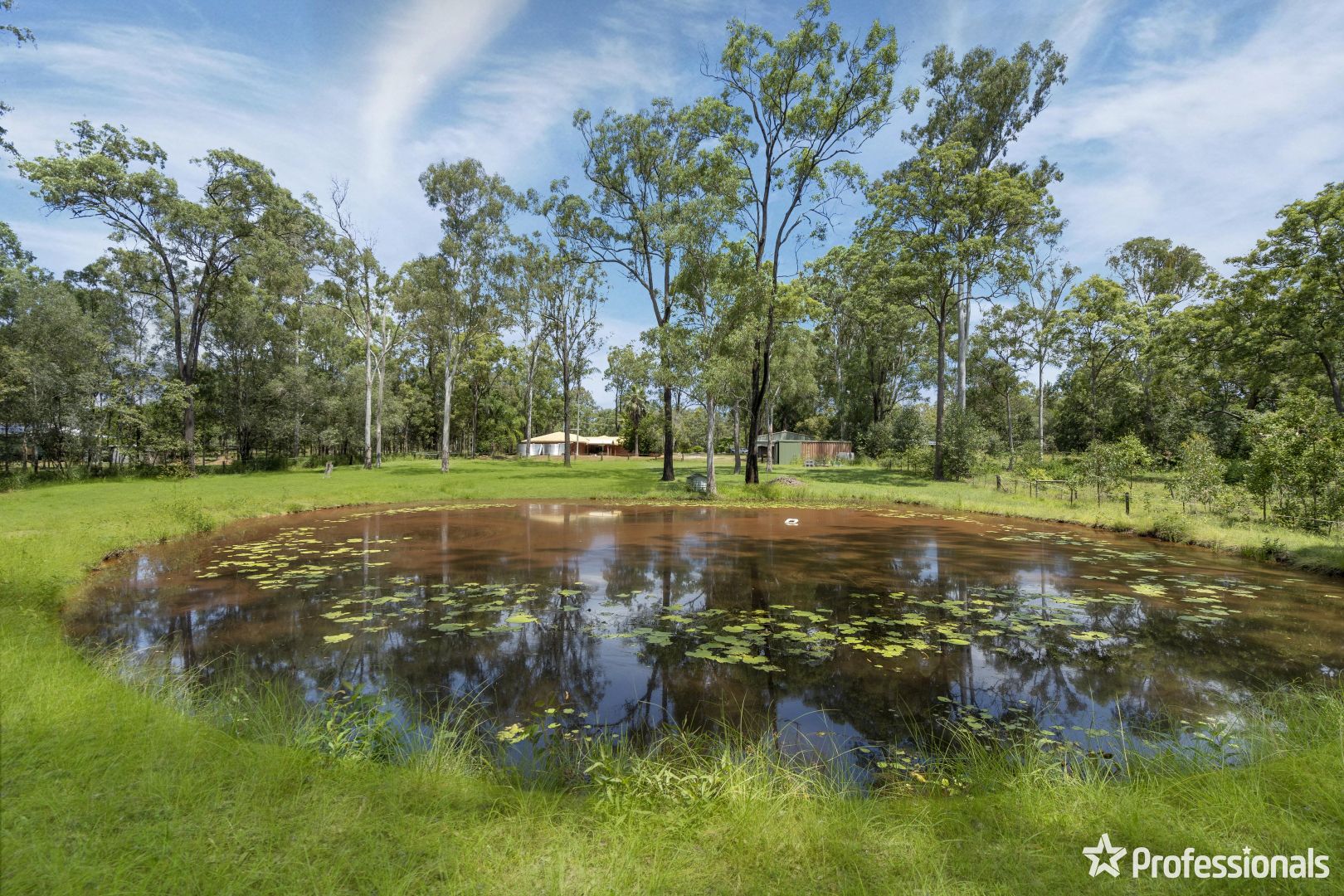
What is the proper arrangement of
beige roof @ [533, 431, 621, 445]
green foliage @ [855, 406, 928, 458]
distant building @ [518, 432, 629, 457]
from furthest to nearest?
1. distant building @ [518, 432, 629, 457]
2. beige roof @ [533, 431, 621, 445]
3. green foliage @ [855, 406, 928, 458]

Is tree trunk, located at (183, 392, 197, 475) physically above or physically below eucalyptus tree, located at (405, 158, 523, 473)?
below

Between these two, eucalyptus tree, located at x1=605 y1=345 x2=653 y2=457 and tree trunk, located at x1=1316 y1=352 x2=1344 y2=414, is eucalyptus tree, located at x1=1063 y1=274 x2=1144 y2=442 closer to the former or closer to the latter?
tree trunk, located at x1=1316 y1=352 x2=1344 y2=414

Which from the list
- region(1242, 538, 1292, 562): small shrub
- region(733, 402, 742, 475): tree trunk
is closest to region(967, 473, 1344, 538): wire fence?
region(1242, 538, 1292, 562): small shrub

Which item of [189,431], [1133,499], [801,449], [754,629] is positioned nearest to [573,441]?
[801,449]

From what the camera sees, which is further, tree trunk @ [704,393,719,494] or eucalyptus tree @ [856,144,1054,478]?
eucalyptus tree @ [856,144,1054,478]

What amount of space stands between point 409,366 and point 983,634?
65.6 meters

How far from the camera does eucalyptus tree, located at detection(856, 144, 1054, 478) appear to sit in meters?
27.8

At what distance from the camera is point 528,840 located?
2.74 meters

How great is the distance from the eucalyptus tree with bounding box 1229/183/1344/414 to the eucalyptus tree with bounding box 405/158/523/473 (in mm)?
36345

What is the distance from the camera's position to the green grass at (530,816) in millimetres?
2338

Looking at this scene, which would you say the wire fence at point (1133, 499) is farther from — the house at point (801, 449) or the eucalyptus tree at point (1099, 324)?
the house at point (801, 449)

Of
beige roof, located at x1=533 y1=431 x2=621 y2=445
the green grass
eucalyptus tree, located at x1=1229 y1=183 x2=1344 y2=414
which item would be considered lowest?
the green grass

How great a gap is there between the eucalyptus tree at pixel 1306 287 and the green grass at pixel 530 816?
26552mm

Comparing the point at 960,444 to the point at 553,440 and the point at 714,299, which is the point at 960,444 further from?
the point at 553,440
